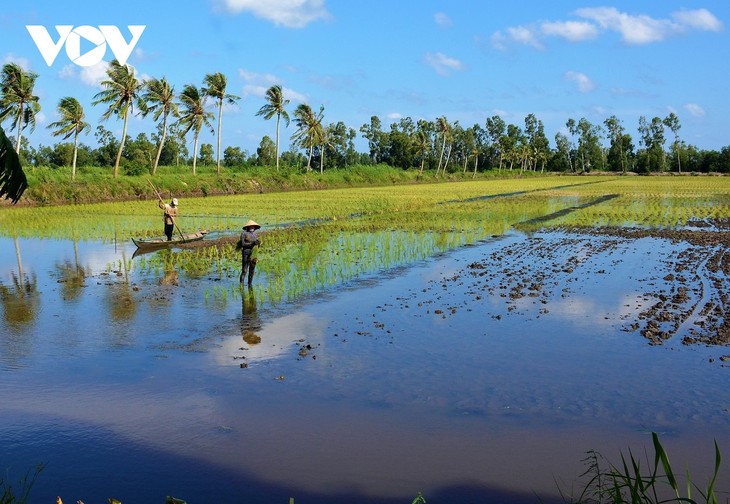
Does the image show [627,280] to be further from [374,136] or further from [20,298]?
[374,136]

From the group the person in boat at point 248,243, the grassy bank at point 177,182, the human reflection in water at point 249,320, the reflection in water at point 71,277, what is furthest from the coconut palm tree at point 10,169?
the grassy bank at point 177,182

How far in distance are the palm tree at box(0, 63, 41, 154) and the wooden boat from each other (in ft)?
72.9

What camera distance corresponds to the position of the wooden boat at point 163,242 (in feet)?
55.9

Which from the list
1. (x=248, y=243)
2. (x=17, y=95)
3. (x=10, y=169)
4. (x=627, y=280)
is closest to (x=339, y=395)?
(x=10, y=169)

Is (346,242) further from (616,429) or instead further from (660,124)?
(660,124)

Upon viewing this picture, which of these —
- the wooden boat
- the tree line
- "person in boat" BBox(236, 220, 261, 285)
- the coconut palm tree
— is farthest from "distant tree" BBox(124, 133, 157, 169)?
the coconut palm tree

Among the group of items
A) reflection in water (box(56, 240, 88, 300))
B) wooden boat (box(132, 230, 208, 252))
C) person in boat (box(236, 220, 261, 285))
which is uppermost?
person in boat (box(236, 220, 261, 285))

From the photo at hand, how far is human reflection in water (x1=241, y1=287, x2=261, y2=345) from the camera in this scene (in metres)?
9.13

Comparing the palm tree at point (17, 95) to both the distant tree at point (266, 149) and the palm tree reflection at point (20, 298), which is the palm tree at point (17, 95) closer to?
the palm tree reflection at point (20, 298)

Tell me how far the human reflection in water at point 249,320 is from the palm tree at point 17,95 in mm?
29622

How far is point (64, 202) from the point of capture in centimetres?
3453

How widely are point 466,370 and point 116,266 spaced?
9.83 metres

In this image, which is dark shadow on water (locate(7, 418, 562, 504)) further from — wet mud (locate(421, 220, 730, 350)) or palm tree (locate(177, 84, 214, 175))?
palm tree (locate(177, 84, 214, 175))

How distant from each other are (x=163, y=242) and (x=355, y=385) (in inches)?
450
